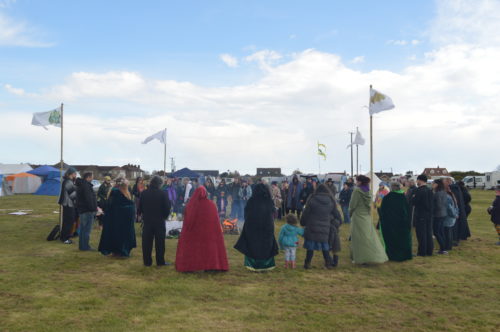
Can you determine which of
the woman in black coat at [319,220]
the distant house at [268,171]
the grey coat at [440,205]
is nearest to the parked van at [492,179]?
the grey coat at [440,205]

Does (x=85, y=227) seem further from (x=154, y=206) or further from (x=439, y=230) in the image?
(x=439, y=230)

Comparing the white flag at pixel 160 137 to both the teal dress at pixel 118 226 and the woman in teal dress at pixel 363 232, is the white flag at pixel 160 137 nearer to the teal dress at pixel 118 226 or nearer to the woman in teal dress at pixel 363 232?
the teal dress at pixel 118 226

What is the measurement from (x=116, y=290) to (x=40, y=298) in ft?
3.66

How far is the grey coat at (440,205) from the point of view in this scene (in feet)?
32.8

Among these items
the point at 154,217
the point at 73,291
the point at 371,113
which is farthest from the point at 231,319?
the point at 371,113

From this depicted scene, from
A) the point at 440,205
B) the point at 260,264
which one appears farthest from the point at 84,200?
the point at 440,205

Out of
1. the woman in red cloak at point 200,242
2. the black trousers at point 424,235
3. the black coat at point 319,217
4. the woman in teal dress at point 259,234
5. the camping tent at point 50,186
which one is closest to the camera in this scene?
the woman in red cloak at point 200,242

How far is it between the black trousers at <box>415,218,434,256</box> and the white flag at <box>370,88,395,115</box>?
11.6ft

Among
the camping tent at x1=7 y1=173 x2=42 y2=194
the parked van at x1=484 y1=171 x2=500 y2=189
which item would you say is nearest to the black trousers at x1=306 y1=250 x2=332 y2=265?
the camping tent at x1=7 y1=173 x2=42 y2=194

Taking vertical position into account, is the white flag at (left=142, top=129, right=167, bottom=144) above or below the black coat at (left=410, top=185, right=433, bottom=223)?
above

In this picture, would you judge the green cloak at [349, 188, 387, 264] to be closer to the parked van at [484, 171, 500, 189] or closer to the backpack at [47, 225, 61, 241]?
the backpack at [47, 225, 61, 241]

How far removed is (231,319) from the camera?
521 cm

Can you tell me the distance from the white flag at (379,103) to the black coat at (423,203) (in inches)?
118

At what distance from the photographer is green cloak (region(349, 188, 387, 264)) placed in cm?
852
